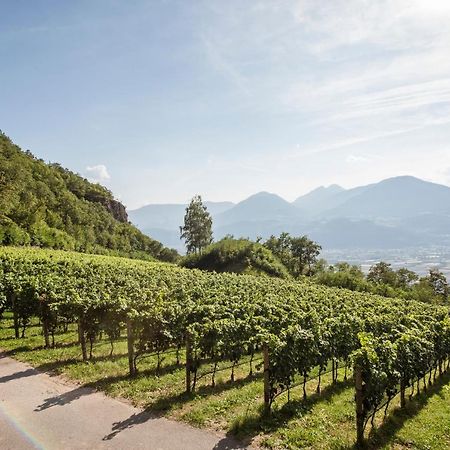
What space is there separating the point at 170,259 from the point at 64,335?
10733 cm

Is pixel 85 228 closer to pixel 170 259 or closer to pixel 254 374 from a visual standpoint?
pixel 170 259

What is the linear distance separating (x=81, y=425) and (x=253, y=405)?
5.77 m

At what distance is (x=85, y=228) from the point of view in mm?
97375

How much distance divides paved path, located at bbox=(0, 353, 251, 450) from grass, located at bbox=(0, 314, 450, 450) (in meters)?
0.48

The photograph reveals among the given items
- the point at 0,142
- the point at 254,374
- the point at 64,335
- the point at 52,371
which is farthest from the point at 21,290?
the point at 0,142

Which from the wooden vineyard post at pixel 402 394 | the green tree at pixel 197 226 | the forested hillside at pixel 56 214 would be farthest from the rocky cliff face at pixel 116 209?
the wooden vineyard post at pixel 402 394

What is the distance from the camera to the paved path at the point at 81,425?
10.9 meters

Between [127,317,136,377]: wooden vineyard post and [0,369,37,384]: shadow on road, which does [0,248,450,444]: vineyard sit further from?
[0,369,37,384]: shadow on road

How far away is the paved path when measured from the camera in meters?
10.9

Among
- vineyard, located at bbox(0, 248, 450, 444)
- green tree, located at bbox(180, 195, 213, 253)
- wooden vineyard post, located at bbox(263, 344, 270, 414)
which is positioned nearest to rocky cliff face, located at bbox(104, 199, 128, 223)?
green tree, located at bbox(180, 195, 213, 253)

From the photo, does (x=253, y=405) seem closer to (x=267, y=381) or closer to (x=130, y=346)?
(x=267, y=381)

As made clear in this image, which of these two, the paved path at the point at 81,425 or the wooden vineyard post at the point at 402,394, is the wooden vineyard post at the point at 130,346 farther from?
the wooden vineyard post at the point at 402,394

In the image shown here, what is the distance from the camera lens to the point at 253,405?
13625 millimetres

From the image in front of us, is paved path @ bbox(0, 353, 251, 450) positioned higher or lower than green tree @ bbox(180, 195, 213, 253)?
lower
